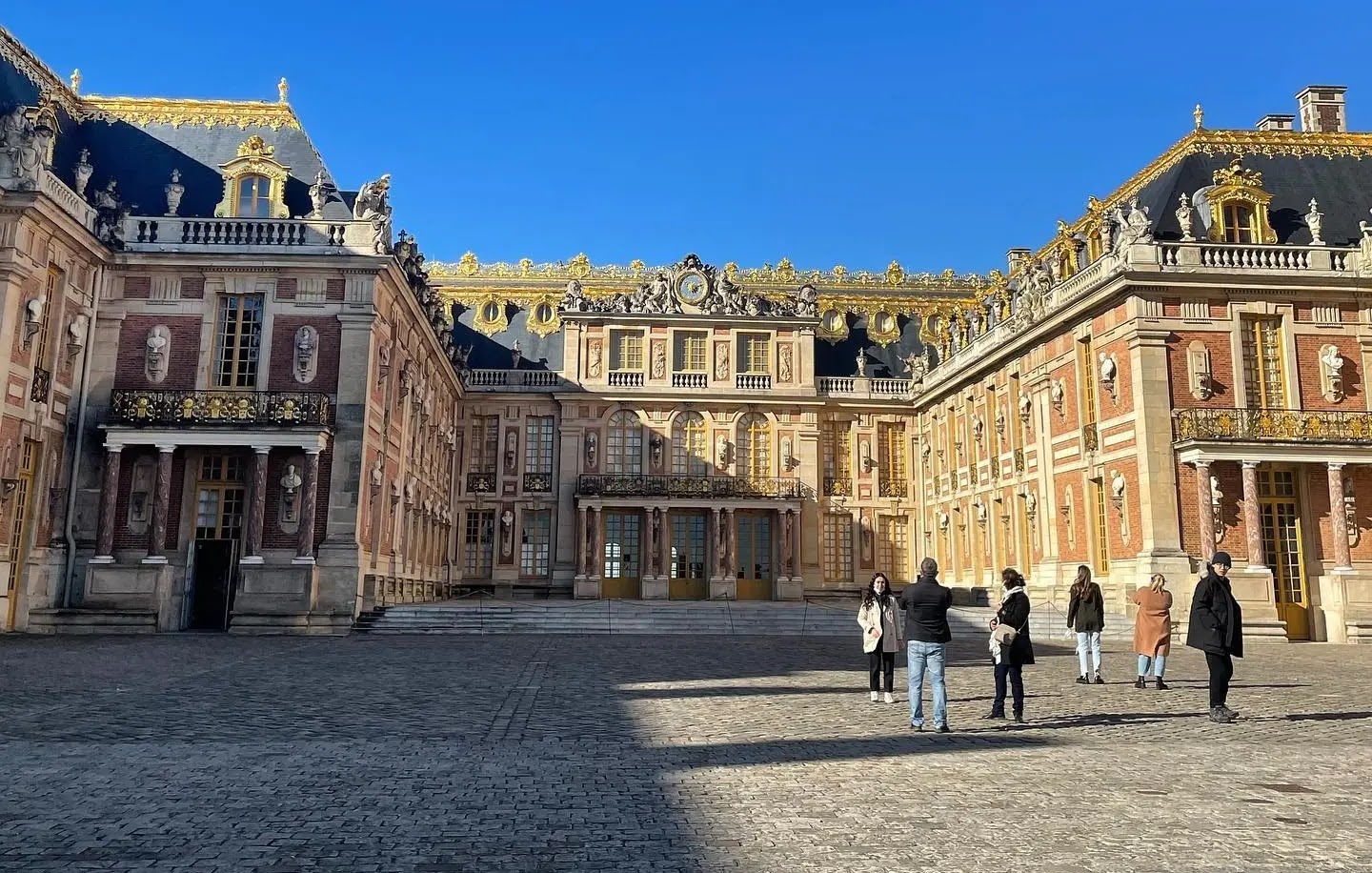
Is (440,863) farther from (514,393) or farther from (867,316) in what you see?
(867,316)

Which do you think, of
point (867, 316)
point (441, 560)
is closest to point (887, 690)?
point (441, 560)

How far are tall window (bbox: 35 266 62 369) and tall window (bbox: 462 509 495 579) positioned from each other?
18.5m

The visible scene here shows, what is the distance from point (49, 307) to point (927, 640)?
21.0 meters

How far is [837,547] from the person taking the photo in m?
39.2

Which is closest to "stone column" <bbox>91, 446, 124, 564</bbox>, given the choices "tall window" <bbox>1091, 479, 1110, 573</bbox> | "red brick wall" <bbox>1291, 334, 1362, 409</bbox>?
"tall window" <bbox>1091, 479, 1110, 573</bbox>

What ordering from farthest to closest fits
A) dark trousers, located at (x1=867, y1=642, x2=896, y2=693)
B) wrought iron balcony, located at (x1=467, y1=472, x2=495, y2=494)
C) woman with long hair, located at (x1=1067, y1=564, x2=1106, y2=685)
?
wrought iron balcony, located at (x1=467, y1=472, x2=495, y2=494), woman with long hair, located at (x1=1067, y1=564, x2=1106, y2=685), dark trousers, located at (x1=867, y1=642, x2=896, y2=693)

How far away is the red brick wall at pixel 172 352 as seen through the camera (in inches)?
908

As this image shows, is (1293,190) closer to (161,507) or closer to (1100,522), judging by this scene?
(1100,522)

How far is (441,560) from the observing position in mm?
35969

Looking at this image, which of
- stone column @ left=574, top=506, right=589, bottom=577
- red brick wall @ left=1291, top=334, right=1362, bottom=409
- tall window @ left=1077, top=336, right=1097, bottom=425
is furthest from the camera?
stone column @ left=574, top=506, right=589, bottom=577

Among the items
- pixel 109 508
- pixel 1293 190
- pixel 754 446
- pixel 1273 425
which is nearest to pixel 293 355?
pixel 109 508

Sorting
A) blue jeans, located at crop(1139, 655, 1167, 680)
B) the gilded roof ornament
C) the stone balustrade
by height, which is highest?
the gilded roof ornament

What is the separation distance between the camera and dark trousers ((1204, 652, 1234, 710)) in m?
9.91

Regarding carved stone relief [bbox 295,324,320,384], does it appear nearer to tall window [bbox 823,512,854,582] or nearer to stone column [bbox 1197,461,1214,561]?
stone column [bbox 1197,461,1214,561]
